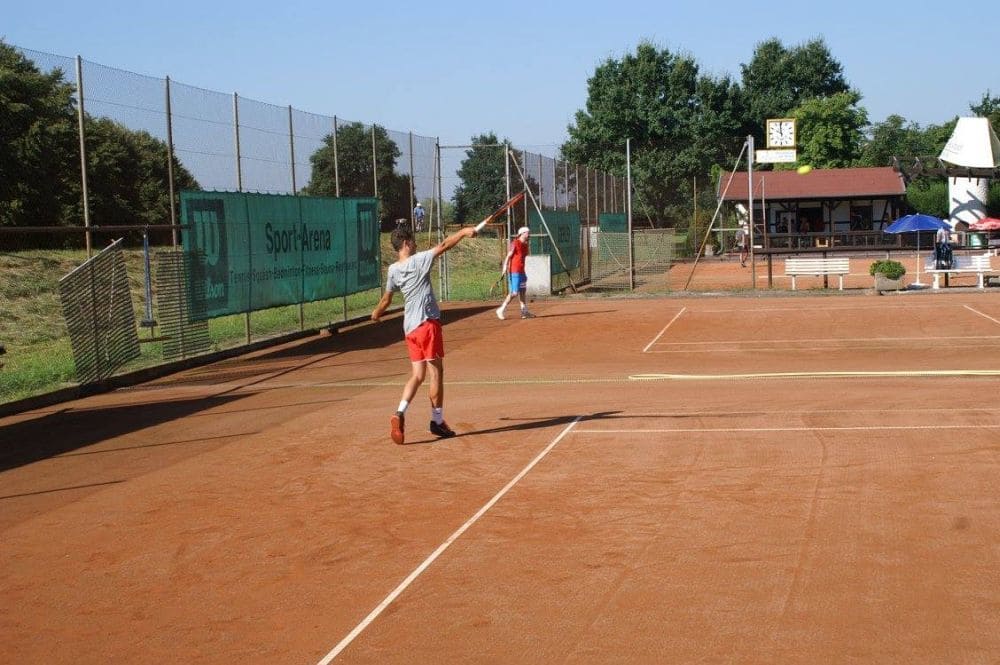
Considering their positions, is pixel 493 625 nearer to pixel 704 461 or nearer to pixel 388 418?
pixel 704 461

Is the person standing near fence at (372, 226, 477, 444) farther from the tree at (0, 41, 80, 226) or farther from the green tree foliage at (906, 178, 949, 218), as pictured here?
the green tree foliage at (906, 178, 949, 218)

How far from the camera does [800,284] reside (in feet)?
120

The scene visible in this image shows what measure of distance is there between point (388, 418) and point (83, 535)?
4982 millimetres

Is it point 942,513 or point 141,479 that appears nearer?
point 942,513

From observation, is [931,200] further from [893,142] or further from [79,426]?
[79,426]

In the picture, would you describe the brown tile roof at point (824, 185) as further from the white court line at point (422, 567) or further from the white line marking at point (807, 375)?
the white court line at point (422, 567)

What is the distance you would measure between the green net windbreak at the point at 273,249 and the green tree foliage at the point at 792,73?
68.1 metres

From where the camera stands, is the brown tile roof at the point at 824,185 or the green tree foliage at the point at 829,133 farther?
the green tree foliage at the point at 829,133

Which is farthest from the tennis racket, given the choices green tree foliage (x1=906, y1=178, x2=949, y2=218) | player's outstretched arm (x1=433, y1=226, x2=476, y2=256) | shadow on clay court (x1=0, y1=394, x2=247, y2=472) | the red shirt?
green tree foliage (x1=906, y1=178, x2=949, y2=218)

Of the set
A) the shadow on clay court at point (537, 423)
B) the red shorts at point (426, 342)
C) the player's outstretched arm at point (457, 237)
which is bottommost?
the shadow on clay court at point (537, 423)

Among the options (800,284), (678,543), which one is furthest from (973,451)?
(800,284)

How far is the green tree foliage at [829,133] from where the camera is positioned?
79.6 m

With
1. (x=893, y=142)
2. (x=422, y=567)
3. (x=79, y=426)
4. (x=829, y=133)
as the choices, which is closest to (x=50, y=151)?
(x=79, y=426)

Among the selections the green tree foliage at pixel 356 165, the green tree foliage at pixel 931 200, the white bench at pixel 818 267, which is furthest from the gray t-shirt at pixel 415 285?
the green tree foliage at pixel 931 200
